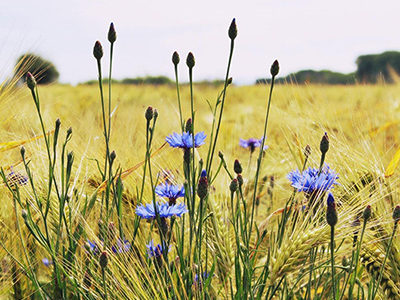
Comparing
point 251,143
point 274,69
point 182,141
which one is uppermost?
point 274,69

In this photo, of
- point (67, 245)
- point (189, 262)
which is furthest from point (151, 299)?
point (67, 245)

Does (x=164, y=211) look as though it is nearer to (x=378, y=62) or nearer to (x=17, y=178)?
(x=17, y=178)

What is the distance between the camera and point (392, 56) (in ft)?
103

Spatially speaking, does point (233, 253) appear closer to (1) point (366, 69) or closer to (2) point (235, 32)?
(2) point (235, 32)

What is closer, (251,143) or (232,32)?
(232,32)

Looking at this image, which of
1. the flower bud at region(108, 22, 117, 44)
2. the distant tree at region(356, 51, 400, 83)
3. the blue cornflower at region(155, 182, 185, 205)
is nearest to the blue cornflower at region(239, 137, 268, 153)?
the blue cornflower at region(155, 182, 185, 205)

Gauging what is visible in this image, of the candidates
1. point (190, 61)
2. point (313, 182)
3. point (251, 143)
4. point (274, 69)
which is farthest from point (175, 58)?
point (251, 143)

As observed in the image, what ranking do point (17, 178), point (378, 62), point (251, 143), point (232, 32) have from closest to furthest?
1. point (232, 32)
2. point (17, 178)
3. point (251, 143)
4. point (378, 62)

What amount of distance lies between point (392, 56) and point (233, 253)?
33.6m

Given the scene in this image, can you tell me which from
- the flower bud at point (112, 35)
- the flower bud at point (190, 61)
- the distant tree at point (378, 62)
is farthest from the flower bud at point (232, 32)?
the distant tree at point (378, 62)

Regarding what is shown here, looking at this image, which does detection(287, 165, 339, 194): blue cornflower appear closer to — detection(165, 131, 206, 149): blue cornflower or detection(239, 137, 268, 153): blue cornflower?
detection(165, 131, 206, 149): blue cornflower

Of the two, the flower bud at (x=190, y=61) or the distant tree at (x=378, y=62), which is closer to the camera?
the flower bud at (x=190, y=61)

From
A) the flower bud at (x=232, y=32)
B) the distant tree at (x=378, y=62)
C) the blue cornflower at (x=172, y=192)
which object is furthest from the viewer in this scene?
the distant tree at (x=378, y=62)

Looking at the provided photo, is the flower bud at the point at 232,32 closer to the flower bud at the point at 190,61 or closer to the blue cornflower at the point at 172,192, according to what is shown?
the flower bud at the point at 190,61
